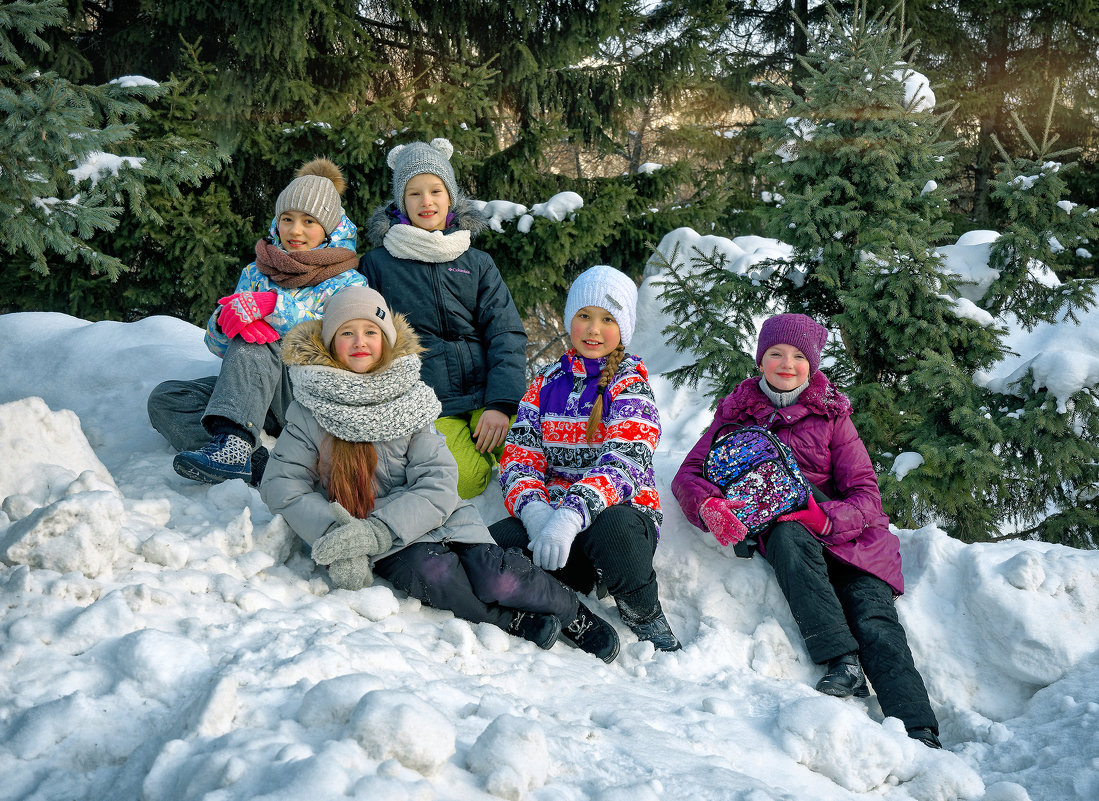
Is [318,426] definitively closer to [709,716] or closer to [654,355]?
[709,716]

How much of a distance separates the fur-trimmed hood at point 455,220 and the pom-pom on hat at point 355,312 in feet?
3.52

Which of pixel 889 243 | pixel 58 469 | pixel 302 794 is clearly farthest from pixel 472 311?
pixel 302 794

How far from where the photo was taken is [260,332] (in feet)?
12.6

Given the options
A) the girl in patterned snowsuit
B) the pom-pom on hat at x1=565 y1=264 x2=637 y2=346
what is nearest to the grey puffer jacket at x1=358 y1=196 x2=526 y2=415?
the girl in patterned snowsuit

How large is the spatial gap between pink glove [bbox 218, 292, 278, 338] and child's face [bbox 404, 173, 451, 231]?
870 millimetres

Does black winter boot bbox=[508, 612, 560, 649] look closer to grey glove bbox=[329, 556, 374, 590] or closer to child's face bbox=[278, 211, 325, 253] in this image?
grey glove bbox=[329, 556, 374, 590]

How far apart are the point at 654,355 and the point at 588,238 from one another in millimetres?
2657

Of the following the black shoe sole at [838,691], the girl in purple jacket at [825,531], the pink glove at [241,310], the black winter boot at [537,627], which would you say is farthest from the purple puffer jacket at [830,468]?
the pink glove at [241,310]

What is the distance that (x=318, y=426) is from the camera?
10.5 feet

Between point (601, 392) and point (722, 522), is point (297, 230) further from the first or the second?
point (722, 522)

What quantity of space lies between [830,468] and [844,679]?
0.93 m

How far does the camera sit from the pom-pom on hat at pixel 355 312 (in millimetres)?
3209

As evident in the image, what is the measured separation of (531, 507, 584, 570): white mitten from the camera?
3084 mm

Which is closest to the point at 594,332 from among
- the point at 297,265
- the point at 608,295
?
the point at 608,295
